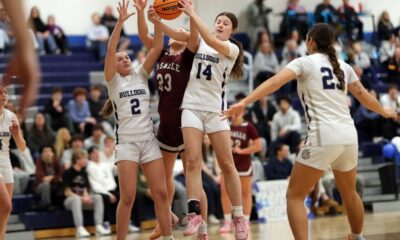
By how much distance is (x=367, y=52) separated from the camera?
64.3 feet

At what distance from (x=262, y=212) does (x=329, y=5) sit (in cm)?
813

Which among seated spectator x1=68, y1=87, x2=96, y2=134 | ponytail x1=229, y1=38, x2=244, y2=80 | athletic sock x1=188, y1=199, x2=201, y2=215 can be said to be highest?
ponytail x1=229, y1=38, x2=244, y2=80

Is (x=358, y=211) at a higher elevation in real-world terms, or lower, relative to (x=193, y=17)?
lower

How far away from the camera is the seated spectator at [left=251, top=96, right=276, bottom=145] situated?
14922mm

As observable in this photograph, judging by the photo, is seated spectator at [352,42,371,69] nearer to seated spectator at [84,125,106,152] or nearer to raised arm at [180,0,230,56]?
seated spectator at [84,125,106,152]

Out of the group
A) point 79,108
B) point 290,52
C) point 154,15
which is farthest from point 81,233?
point 290,52

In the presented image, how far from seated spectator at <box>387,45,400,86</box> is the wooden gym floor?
627 centimetres

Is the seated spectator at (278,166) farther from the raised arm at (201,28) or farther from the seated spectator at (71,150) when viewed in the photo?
the raised arm at (201,28)

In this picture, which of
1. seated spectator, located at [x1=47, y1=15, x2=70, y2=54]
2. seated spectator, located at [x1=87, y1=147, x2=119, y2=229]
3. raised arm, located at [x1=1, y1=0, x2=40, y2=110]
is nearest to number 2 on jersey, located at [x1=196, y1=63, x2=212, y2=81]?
raised arm, located at [x1=1, y1=0, x2=40, y2=110]

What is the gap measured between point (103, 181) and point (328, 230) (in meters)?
3.89

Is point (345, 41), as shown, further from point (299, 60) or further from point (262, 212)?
point (299, 60)

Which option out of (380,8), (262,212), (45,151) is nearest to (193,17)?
(45,151)

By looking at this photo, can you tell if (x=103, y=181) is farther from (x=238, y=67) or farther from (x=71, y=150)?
(x=238, y=67)

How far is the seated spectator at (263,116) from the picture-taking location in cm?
1492
